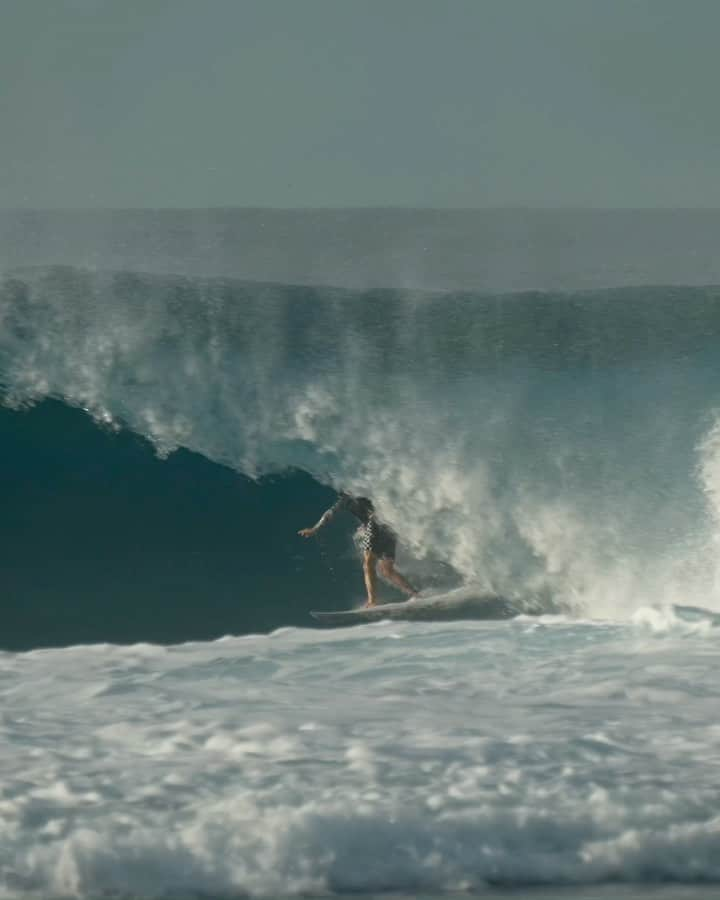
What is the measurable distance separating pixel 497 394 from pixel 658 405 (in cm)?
83

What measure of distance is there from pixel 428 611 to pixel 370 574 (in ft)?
1.96

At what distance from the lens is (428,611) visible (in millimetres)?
6852

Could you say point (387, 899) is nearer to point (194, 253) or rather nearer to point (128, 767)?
point (128, 767)

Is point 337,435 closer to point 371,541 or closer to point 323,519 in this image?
point 323,519

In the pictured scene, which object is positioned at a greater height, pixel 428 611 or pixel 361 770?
pixel 428 611

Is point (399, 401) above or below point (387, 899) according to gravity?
above

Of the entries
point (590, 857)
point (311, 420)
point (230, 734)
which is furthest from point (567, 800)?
point (311, 420)

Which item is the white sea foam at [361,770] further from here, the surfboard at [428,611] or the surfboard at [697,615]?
the surfboard at [428,611]

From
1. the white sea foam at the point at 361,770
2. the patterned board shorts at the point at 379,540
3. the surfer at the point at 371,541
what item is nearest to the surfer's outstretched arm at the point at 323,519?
the surfer at the point at 371,541

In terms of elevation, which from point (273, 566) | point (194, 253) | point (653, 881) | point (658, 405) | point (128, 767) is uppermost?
point (194, 253)

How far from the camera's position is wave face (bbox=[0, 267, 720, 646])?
7.64 m

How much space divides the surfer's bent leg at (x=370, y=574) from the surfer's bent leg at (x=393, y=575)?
4 centimetres

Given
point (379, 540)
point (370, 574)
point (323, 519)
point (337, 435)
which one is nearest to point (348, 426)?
point (337, 435)

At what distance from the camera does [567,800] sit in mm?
3459
